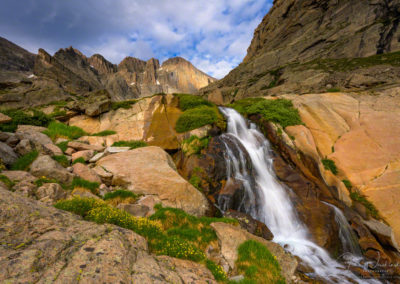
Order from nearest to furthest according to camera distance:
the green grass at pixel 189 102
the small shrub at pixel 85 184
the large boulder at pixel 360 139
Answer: the small shrub at pixel 85 184, the large boulder at pixel 360 139, the green grass at pixel 189 102

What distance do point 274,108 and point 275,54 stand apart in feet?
159

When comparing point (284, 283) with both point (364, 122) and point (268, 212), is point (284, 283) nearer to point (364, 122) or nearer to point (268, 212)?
point (268, 212)

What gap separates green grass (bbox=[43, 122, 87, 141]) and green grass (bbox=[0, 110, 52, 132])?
26.7 inches

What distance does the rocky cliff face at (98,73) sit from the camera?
7188cm

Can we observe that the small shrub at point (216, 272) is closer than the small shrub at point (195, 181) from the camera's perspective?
Yes

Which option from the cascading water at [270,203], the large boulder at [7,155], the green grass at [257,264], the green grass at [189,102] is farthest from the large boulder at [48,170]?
the green grass at [189,102]

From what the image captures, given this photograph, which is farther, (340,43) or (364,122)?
(340,43)

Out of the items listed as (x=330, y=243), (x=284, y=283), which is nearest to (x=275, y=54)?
(x=330, y=243)

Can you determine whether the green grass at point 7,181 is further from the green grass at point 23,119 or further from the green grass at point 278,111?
the green grass at point 278,111

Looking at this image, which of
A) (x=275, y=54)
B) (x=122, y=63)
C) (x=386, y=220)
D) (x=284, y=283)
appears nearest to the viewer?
(x=284, y=283)

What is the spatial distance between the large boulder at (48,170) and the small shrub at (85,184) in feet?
0.85

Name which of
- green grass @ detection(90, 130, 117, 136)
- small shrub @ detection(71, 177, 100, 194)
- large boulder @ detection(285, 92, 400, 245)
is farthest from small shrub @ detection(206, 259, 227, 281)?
large boulder @ detection(285, 92, 400, 245)

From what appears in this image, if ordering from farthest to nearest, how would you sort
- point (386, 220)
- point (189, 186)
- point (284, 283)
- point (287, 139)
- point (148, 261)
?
point (287, 139) → point (386, 220) → point (189, 186) → point (284, 283) → point (148, 261)

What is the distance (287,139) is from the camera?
14.2m
